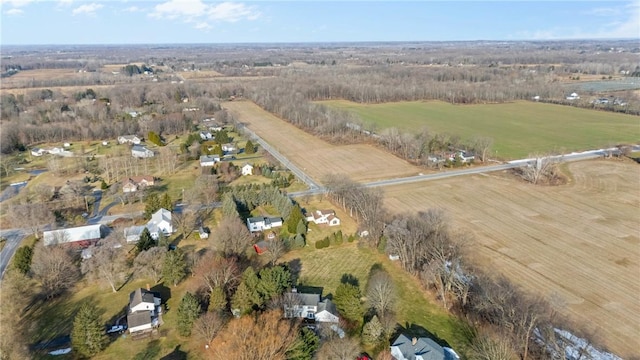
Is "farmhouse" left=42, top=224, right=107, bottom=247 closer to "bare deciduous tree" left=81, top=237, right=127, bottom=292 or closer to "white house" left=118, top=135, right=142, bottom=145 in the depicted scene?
"bare deciduous tree" left=81, top=237, right=127, bottom=292

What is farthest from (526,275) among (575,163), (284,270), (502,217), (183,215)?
A: (575,163)

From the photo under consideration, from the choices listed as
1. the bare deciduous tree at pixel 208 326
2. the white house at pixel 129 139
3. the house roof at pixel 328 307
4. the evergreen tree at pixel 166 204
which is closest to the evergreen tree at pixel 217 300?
the bare deciduous tree at pixel 208 326

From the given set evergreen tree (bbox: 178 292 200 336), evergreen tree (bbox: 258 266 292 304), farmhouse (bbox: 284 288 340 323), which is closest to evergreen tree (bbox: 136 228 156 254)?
evergreen tree (bbox: 178 292 200 336)

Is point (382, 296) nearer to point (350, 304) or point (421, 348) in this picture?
point (350, 304)

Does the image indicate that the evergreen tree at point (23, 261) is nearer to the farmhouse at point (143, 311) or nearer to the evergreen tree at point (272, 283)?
the farmhouse at point (143, 311)

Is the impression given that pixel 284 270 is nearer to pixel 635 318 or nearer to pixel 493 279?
pixel 493 279

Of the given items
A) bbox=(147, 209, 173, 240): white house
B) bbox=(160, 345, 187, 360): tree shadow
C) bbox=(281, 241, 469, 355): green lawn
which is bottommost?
bbox=(160, 345, 187, 360): tree shadow
